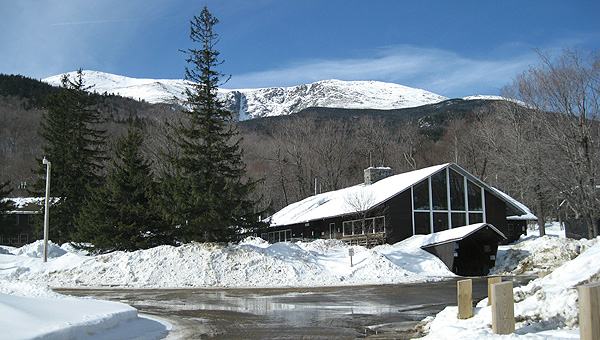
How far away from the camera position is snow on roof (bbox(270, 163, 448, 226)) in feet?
123

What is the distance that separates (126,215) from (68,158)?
17078mm

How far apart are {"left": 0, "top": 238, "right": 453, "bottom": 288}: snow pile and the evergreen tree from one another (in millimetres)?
2573

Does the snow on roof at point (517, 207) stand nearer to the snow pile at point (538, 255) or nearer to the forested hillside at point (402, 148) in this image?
the forested hillside at point (402, 148)

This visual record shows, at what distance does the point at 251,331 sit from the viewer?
11359 millimetres

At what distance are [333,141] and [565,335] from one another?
214 feet

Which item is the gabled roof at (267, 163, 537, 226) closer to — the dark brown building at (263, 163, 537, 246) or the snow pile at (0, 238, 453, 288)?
the dark brown building at (263, 163, 537, 246)

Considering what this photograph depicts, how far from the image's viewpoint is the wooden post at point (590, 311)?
5.84 metres

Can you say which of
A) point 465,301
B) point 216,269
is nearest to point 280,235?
point 216,269

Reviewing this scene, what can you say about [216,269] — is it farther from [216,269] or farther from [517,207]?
[517,207]

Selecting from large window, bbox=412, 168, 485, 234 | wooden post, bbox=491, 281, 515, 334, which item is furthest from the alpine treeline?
wooden post, bbox=491, 281, 515, 334

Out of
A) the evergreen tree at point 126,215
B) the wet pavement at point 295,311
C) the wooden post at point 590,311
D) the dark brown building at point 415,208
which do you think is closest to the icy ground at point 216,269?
the wet pavement at point 295,311

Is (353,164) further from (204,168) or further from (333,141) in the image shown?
(204,168)

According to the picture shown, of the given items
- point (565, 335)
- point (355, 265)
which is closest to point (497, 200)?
point (355, 265)

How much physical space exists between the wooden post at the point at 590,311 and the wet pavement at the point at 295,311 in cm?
437
